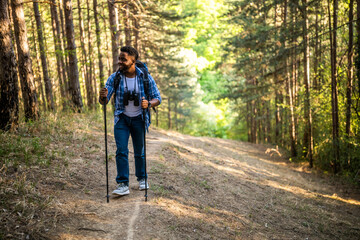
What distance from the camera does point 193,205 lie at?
5551mm

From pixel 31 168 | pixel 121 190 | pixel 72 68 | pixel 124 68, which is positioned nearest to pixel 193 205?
pixel 121 190

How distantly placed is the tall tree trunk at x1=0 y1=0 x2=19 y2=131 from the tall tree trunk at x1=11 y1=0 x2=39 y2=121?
96 centimetres

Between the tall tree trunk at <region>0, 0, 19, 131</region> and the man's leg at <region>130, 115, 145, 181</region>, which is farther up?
the tall tree trunk at <region>0, 0, 19, 131</region>

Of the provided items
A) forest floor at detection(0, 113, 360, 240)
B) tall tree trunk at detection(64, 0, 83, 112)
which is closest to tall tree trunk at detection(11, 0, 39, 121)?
forest floor at detection(0, 113, 360, 240)

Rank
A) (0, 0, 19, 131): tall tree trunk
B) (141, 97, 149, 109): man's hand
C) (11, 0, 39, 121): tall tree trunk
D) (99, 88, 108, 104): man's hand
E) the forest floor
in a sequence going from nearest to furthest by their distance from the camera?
the forest floor < (99, 88, 108, 104): man's hand < (141, 97, 149, 109): man's hand < (0, 0, 19, 131): tall tree trunk < (11, 0, 39, 121): tall tree trunk

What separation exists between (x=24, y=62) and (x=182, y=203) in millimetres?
5918

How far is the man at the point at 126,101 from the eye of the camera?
491 centimetres

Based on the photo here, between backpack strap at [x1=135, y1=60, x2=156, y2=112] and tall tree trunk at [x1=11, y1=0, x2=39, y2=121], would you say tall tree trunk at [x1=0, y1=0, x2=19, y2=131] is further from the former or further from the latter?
backpack strap at [x1=135, y1=60, x2=156, y2=112]

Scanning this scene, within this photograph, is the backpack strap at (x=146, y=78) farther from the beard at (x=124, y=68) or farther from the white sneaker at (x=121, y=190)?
the white sneaker at (x=121, y=190)

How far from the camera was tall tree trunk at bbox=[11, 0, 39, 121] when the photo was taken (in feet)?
25.5

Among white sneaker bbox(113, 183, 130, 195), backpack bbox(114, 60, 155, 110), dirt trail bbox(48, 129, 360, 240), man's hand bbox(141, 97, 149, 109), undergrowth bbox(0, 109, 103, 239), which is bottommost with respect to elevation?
dirt trail bbox(48, 129, 360, 240)

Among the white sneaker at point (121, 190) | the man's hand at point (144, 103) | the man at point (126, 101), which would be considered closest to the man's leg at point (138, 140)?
the man at point (126, 101)

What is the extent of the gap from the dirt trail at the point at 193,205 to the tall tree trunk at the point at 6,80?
70.6 inches

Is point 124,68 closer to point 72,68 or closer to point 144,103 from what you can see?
point 144,103
